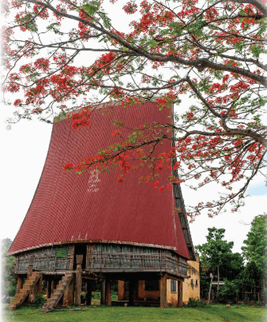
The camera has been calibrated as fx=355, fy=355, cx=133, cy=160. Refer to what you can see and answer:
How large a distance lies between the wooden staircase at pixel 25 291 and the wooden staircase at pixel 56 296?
61.1 inches

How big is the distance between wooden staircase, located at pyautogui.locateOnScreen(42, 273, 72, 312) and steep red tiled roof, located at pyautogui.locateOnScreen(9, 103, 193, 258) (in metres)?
2.10

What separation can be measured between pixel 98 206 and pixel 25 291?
4.11 metres

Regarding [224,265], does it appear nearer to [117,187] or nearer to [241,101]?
[117,187]

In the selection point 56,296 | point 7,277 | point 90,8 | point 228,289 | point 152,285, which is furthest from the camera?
point 228,289

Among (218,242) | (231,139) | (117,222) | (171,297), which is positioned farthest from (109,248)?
(218,242)

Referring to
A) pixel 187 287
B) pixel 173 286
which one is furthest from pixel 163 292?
pixel 187 287

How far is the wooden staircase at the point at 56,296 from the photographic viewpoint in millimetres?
10036

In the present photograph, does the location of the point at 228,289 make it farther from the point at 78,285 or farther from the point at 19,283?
the point at 78,285

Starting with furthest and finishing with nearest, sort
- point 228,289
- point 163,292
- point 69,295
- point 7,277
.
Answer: point 228,289 < point 7,277 < point 163,292 < point 69,295

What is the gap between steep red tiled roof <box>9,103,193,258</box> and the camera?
13.4m

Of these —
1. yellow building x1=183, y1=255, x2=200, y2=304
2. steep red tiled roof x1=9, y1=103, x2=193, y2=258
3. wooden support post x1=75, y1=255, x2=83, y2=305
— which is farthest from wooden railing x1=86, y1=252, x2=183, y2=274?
yellow building x1=183, y1=255, x2=200, y2=304

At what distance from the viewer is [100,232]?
13266 mm

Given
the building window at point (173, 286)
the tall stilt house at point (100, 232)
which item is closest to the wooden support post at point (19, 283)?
the tall stilt house at point (100, 232)

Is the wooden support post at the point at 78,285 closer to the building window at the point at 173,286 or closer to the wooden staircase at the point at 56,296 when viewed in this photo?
the wooden staircase at the point at 56,296
